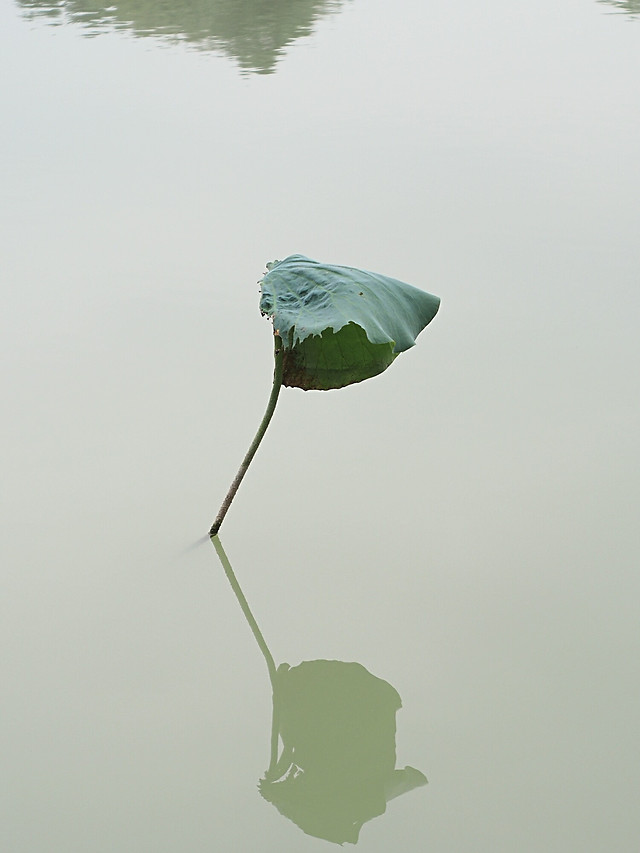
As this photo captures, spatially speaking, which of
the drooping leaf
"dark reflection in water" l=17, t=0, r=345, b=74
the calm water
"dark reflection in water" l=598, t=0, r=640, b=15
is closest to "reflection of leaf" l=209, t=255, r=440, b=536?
the drooping leaf

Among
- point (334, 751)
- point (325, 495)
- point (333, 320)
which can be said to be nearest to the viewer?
point (334, 751)

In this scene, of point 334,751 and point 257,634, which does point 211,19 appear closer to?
point 257,634

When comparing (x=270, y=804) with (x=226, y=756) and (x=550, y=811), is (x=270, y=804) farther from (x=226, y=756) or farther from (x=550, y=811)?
(x=550, y=811)

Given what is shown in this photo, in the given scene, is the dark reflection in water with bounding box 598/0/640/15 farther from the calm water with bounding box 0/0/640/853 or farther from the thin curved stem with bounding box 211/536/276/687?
the thin curved stem with bounding box 211/536/276/687

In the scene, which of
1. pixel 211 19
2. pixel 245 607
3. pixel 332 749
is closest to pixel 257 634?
pixel 245 607

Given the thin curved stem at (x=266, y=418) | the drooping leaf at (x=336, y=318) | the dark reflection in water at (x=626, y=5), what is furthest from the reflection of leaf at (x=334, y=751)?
the dark reflection in water at (x=626, y=5)

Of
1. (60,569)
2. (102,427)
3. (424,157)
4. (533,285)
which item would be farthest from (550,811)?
(424,157)

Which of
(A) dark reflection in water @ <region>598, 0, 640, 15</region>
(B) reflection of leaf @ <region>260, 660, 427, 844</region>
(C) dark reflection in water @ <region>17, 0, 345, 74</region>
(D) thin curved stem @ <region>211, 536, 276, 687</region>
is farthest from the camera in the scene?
(A) dark reflection in water @ <region>598, 0, 640, 15</region>
